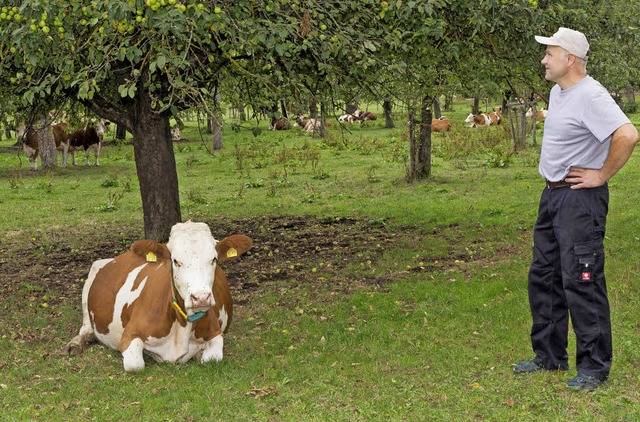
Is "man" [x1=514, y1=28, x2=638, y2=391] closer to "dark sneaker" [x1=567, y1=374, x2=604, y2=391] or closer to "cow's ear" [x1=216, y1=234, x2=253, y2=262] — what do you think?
"dark sneaker" [x1=567, y1=374, x2=604, y2=391]

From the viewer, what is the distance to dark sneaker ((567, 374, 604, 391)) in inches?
254

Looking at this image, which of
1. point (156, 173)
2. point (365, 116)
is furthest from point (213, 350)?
point (365, 116)

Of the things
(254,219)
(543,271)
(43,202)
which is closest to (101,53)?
(543,271)

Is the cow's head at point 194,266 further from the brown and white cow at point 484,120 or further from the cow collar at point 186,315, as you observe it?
the brown and white cow at point 484,120

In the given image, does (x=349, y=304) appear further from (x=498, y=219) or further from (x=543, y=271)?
(x=498, y=219)

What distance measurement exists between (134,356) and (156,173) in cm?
547

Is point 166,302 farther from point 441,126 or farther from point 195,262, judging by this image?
point 441,126

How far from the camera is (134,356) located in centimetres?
750

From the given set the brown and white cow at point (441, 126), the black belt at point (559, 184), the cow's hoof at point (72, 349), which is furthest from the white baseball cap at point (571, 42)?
the brown and white cow at point (441, 126)

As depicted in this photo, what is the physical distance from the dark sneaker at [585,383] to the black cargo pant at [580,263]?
42mm

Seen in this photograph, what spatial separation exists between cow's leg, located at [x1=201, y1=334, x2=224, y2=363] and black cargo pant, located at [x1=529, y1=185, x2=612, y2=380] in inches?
114

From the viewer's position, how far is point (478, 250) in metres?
12.7

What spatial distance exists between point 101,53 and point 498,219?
8.18m

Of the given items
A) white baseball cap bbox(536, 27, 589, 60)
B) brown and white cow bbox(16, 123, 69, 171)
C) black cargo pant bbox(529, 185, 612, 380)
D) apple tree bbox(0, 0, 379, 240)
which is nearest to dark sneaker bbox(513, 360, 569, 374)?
black cargo pant bbox(529, 185, 612, 380)
